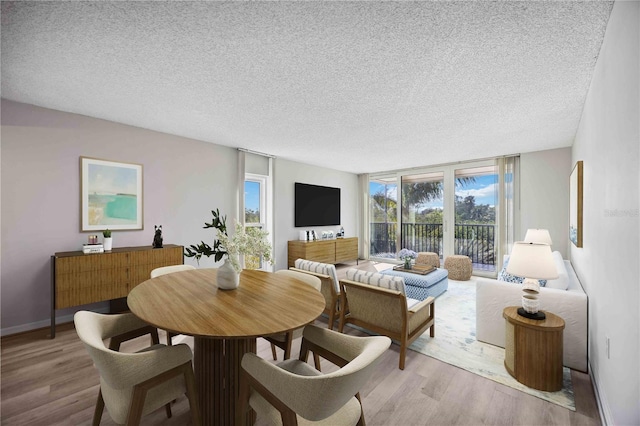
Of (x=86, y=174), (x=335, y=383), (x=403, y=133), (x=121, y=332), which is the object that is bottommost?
(x=121, y=332)

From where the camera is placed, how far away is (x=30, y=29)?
1730 millimetres

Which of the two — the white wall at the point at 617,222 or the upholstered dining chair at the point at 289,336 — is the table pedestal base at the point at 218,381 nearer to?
the upholstered dining chair at the point at 289,336

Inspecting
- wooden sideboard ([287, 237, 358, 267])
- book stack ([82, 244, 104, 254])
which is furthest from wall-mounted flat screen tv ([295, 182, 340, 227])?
book stack ([82, 244, 104, 254])

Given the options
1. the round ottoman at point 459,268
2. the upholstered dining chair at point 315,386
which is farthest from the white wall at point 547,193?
the upholstered dining chair at point 315,386

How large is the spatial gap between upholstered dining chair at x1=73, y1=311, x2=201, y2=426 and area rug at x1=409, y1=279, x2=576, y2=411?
2118mm

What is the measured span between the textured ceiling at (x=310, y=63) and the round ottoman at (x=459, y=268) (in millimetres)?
2621

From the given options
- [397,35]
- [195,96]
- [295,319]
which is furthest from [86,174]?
[397,35]

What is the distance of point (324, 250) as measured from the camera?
19.3 feet

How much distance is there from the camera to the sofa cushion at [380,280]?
7.74 ft

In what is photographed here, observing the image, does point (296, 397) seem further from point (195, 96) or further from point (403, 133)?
point (403, 133)

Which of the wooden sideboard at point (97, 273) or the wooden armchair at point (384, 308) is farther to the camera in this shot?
the wooden sideboard at point (97, 273)

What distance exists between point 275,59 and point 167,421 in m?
2.58

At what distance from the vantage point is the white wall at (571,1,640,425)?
1222mm

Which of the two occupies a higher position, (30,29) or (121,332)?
(30,29)
